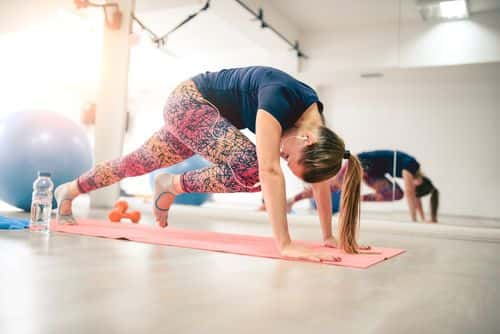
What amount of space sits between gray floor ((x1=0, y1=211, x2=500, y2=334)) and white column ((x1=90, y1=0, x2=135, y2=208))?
7.43 ft

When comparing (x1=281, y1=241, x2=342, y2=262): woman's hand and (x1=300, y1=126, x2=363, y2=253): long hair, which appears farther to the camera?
(x1=300, y1=126, x2=363, y2=253): long hair

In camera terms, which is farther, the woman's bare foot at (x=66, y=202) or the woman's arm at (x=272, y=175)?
the woman's bare foot at (x=66, y=202)

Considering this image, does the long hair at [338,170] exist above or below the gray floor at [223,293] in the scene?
above

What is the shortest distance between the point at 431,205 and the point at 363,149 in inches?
24.4

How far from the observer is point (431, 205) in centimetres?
337

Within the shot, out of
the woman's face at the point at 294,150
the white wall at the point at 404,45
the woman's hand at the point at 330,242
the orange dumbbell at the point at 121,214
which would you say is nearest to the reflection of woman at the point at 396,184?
the white wall at the point at 404,45

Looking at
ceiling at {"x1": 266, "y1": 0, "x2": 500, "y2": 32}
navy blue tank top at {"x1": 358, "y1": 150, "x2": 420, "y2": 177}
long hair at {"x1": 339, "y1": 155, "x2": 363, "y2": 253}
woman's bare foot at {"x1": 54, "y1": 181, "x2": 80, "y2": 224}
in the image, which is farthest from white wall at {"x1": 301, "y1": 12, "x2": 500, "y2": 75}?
woman's bare foot at {"x1": 54, "y1": 181, "x2": 80, "y2": 224}

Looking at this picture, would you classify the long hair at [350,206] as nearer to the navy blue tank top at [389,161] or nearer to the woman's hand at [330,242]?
the woman's hand at [330,242]

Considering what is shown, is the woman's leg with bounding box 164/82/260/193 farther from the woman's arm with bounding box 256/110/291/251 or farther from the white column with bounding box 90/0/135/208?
the white column with bounding box 90/0/135/208

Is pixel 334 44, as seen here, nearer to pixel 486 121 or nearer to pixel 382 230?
pixel 486 121

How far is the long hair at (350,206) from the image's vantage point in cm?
186

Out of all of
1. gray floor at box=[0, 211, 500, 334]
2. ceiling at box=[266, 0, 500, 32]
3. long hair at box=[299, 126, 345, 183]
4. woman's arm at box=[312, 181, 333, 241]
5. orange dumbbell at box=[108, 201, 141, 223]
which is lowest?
gray floor at box=[0, 211, 500, 334]

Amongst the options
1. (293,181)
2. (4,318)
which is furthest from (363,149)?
(4,318)

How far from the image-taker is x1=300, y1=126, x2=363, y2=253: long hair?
5.76 ft
